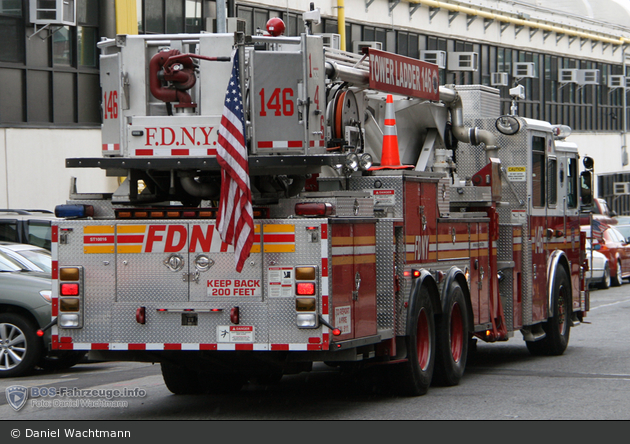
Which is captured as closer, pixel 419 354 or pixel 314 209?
pixel 314 209

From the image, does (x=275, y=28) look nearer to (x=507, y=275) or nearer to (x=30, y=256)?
(x=507, y=275)

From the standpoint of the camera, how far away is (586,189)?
50.4 feet

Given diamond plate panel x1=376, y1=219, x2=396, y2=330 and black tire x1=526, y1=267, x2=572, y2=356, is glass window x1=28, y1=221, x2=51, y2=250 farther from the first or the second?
diamond plate panel x1=376, y1=219, x2=396, y2=330

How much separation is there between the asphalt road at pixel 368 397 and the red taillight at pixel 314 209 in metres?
1.84

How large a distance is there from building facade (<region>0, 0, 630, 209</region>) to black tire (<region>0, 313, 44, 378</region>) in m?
4.76

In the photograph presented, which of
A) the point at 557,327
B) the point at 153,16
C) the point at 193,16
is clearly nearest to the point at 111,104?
the point at 557,327

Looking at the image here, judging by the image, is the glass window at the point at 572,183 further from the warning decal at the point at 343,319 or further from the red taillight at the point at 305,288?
the red taillight at the point at 305,288

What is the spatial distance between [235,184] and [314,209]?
2.21 feet

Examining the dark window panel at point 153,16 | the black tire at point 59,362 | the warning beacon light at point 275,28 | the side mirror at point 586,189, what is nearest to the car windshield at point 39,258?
the black tire at point 59,362

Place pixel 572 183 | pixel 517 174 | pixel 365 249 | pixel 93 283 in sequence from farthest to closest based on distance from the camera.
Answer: pixel 572 183 → pixel 517 174 → pixel 365 249 → pixel 93 283

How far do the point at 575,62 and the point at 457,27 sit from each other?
12.2 meters

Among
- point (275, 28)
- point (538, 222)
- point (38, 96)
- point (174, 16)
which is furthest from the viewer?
point (174, 16)

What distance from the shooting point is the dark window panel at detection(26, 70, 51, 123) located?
23641 mm

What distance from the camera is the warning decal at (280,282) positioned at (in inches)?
347
